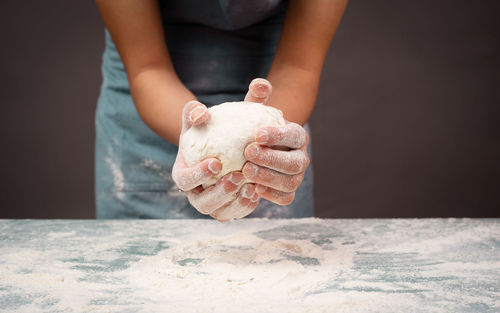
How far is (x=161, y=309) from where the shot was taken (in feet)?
3.31

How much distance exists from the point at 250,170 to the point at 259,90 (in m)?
0.22

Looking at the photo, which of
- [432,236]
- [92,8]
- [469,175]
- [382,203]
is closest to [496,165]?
[469,175]

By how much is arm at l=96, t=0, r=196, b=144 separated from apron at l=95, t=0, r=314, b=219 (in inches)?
8.7

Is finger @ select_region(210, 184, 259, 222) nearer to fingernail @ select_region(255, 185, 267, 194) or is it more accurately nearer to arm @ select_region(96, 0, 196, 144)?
fingernail @ select_region(255, 185, 267, 194)

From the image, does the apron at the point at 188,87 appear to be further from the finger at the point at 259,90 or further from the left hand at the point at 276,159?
the left hand at the point at 276,159

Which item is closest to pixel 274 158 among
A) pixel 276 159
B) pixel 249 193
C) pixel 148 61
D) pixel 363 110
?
pixel 276 159

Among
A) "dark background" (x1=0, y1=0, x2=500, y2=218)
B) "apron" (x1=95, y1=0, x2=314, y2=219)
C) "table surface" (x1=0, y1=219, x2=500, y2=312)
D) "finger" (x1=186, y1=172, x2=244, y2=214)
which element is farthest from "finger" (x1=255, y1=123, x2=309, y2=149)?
"dark background" (x1=0, y1=0, x2=500, y2=218)

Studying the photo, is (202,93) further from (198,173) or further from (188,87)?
(198,173)

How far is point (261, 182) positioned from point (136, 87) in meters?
0.54

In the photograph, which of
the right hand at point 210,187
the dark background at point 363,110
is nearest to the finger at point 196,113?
the right hand at point 210,187

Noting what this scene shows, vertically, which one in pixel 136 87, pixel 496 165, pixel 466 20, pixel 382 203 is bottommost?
pixel 382 203

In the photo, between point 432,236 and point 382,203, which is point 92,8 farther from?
point 432,236

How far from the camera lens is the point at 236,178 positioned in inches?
47.7

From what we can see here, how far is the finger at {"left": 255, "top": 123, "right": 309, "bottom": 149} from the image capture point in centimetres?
118
